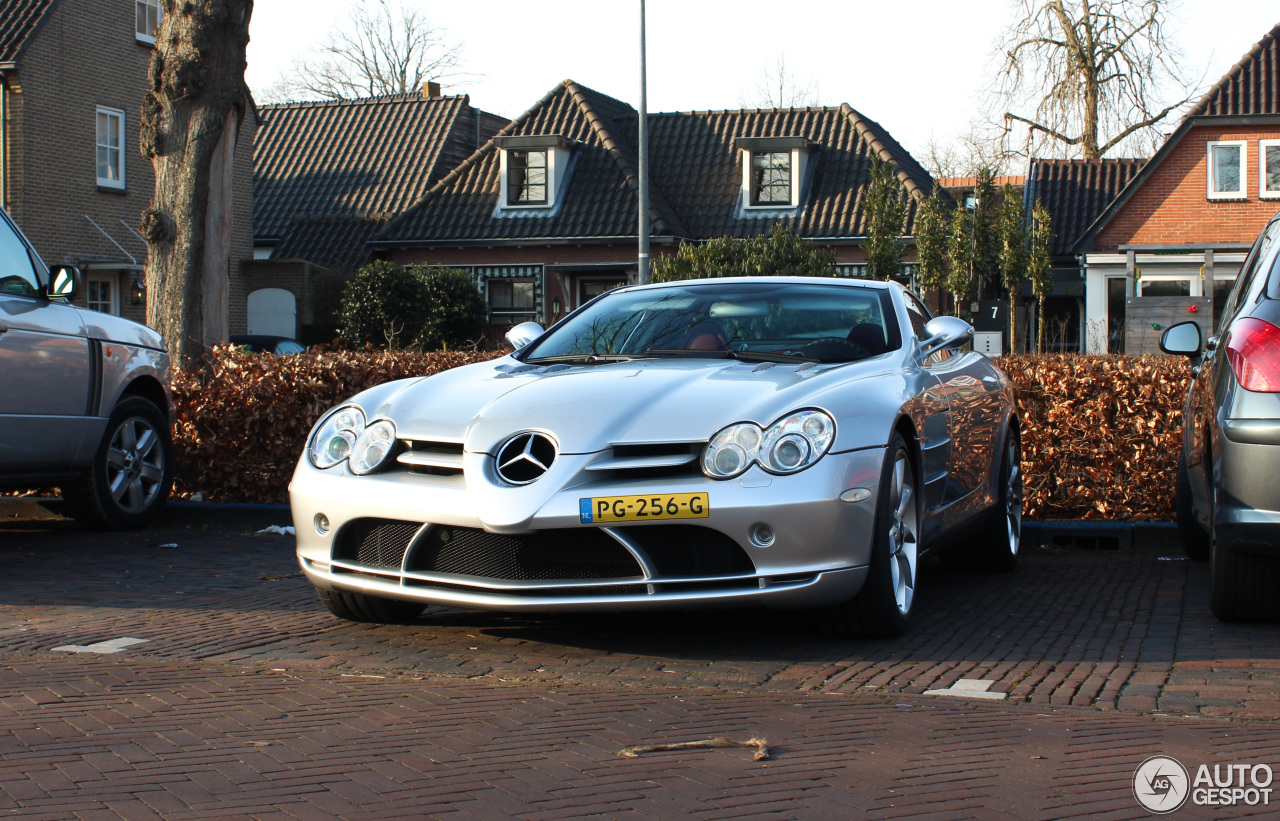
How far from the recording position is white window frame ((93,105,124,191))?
29188mm

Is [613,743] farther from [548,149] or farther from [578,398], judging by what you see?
[548,149]

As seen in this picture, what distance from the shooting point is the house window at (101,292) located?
29.2 m

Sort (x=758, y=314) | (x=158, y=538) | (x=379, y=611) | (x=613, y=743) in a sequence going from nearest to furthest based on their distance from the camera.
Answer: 1. (x=613, y=743)
2. (x=379, y=611)
3. (x=758, y=314)
4. (x=158, y=538)

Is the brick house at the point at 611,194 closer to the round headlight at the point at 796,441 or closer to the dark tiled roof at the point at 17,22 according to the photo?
the dark tiled roof at the point at 17,22

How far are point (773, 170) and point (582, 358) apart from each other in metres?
28.4

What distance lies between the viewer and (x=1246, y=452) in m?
4.99

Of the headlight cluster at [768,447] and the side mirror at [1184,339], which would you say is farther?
the side mirror at [1184,339]

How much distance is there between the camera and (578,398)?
5.05 m

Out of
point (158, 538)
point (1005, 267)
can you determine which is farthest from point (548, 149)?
point (158, 538)

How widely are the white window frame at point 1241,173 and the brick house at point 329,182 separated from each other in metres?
20.4

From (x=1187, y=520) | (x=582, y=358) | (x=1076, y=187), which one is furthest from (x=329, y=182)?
(x=582, y=358)

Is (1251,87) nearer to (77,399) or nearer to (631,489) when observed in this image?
(77,399)

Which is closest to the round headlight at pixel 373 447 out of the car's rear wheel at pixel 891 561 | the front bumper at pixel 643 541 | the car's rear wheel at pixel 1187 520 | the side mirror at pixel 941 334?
the front bumper at pixel 643 541

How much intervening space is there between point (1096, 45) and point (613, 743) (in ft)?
Result: 142
